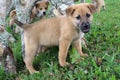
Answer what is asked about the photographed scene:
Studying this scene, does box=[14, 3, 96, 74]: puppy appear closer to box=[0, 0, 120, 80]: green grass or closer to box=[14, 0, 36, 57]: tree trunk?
box=[0, 0, 120, 80]: green grass

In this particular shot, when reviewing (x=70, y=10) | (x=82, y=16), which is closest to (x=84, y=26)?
(x=82, y=16)

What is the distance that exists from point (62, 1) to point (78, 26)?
5.00ft

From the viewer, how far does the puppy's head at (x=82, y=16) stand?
635 centimetres

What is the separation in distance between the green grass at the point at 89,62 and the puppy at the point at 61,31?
226 millimetres

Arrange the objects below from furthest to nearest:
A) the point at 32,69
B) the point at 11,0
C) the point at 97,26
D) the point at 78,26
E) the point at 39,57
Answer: the point at 11,0, the point at 97,26, the point at 39,57, the point at 32,69, the point at 78,26

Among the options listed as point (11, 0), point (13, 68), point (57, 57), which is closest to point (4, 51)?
point (13, 68)

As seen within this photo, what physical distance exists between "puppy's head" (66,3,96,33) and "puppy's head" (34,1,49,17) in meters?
4.36

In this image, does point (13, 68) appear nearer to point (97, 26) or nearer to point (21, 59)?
point (21, 59)

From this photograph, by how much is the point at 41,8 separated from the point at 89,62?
4.77m

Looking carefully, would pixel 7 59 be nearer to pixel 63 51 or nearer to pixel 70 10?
pixel 63 51

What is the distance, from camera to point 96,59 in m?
6.51

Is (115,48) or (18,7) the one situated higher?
(18,7)

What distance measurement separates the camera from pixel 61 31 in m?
6.71

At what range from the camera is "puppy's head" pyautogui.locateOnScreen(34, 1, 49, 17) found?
10.8 m
